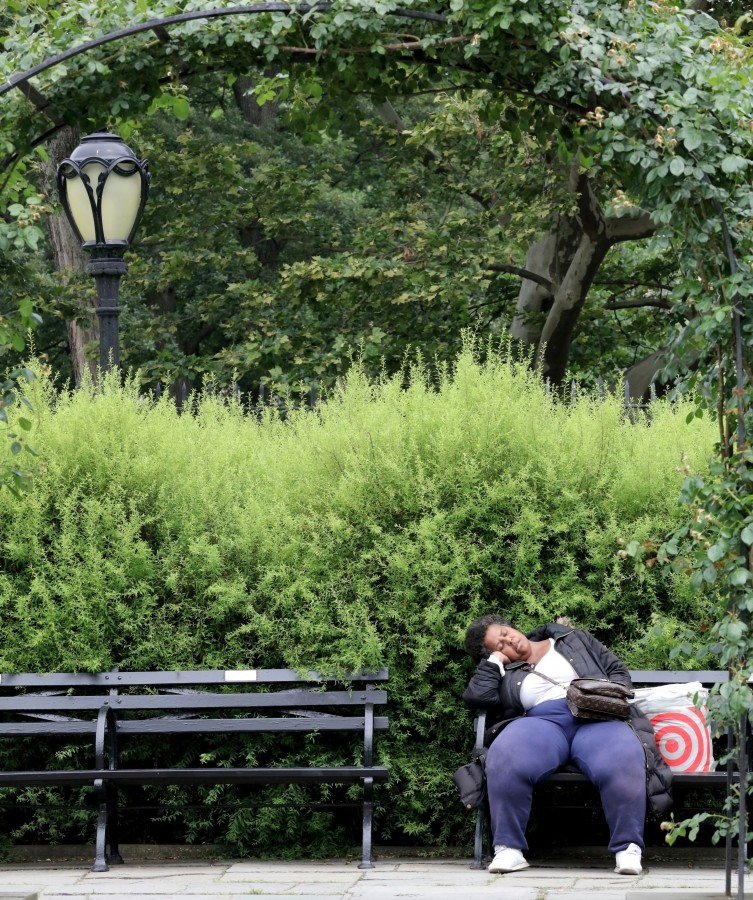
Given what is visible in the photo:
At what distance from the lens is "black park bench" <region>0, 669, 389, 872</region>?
576cm

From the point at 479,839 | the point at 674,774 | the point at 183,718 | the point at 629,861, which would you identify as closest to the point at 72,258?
the point at 183,718

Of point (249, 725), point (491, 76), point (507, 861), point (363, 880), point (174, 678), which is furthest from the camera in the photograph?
point (174, 678)

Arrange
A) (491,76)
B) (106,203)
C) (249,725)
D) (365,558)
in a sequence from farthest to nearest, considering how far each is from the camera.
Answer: (106,203)
(365,558)
(249,725)
(491,76)

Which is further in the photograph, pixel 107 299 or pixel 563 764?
pixel 107 299

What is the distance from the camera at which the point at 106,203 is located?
7.85 meters

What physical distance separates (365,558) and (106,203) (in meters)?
3.02

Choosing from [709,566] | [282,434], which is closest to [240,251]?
[282,434]

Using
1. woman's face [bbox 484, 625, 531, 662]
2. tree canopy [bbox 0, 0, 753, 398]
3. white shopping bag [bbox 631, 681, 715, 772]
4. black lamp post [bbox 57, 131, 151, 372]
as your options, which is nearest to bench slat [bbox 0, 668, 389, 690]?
woman's face [bbox 484, 625, 531, 662]

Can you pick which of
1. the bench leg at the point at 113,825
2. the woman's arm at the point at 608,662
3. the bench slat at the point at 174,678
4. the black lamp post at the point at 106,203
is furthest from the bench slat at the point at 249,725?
the black lamp post at the point at 106,203

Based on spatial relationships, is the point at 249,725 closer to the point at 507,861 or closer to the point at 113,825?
the point at 113,825

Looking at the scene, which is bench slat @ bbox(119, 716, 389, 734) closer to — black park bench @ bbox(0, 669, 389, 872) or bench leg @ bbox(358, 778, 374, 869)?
black park bench @ bbox(0, 669, 389, 872)

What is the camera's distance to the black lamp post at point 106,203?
7.72m

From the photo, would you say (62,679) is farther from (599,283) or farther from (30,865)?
(599,283)

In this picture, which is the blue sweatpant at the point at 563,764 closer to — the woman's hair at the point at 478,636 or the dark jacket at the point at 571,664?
the dark jacket at the point at 571,664
